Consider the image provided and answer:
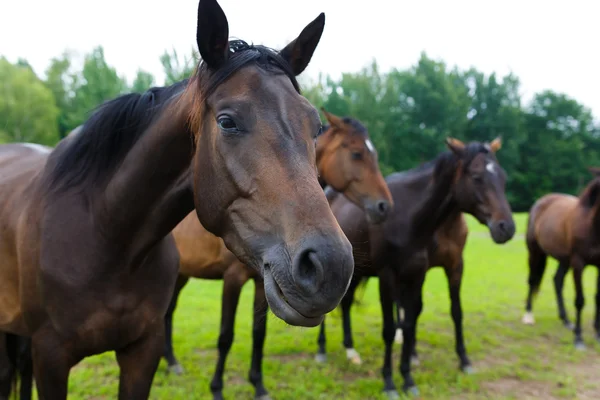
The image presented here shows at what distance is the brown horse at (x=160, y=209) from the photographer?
1344mm

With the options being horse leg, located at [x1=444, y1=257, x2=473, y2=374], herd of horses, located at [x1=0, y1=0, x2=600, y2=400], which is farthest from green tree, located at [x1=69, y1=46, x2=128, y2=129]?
herd of horses, located at [x1=0, y1=0, x2=600, y2=400]

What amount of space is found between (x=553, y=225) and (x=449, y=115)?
119ft

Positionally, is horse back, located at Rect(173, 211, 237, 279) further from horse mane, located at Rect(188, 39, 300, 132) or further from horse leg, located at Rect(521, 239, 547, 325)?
horse leg, located at Rect(521, 239, 547, 325)

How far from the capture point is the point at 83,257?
2012 millimetres

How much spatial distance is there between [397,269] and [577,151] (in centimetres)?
4755

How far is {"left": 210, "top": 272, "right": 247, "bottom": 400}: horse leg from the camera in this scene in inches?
166

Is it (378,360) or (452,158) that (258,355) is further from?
(452,158)

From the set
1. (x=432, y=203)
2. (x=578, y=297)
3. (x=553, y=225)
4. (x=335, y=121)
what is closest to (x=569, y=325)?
(x=578, y=297)

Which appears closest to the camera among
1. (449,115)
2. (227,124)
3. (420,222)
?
(227,124)

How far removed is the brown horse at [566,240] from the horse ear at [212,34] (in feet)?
22.1

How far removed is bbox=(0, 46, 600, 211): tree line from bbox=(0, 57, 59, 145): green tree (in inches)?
104

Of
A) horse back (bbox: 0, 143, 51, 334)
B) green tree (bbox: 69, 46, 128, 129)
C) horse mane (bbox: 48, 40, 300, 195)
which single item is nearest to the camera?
horse mane (bbox: 48, 40, 300, 195)

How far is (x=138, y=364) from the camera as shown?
218 centimetres

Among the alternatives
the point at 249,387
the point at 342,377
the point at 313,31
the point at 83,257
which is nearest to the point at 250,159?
the point at 313,31
